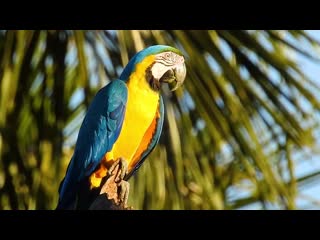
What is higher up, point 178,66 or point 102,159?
point 178,66

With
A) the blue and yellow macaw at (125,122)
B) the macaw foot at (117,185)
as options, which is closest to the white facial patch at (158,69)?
the blue and yellow macaw at (125,122)

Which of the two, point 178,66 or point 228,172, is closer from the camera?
point 178,66

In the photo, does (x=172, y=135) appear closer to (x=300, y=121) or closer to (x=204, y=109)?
(x=204, y=109)

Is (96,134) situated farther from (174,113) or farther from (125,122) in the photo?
(174,113)

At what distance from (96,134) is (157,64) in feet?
0.54

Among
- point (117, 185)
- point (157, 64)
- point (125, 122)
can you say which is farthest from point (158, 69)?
point (117, 185)

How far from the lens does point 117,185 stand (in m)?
1.47

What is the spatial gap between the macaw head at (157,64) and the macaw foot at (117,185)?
162 millimetres

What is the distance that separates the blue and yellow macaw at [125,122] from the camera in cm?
151

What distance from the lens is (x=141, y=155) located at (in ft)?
5.09

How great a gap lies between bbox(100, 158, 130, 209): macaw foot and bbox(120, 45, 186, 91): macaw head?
0.16m
